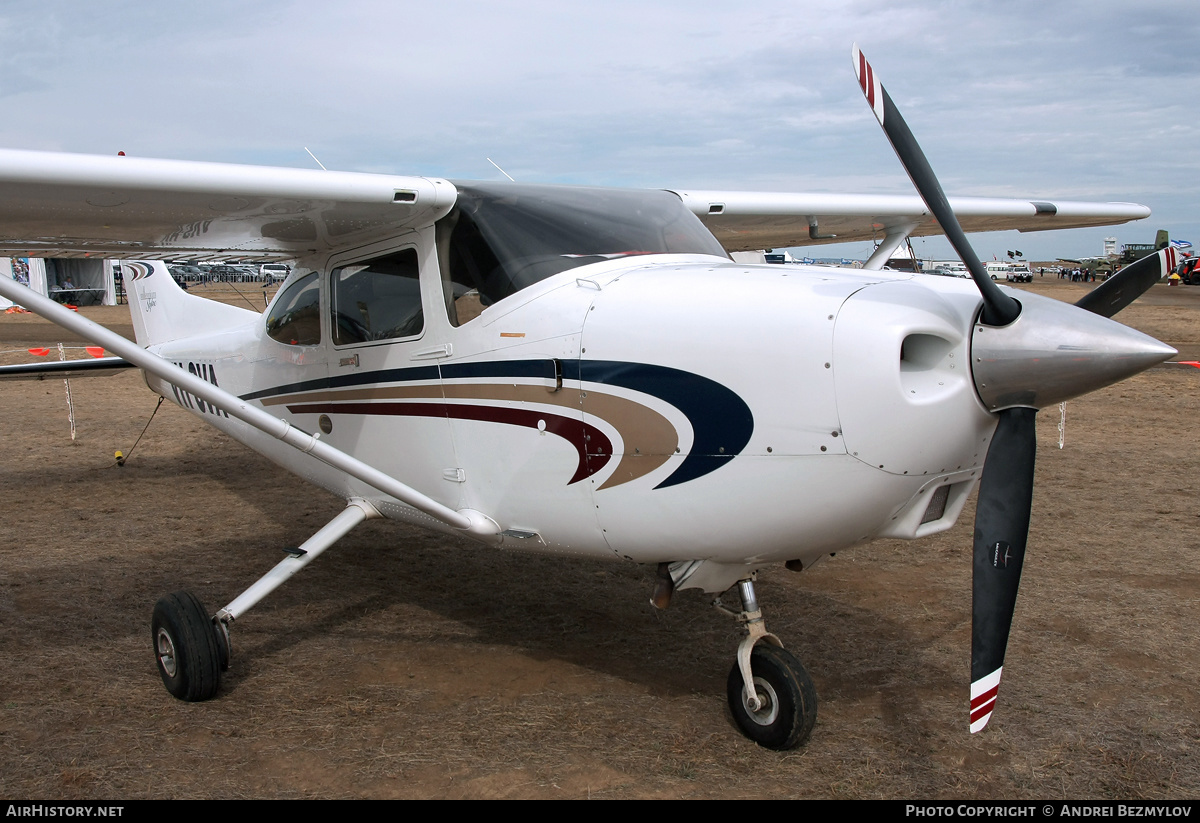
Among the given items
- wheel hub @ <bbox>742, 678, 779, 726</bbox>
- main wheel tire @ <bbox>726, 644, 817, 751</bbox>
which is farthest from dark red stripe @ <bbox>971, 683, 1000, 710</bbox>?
wheel hub @ <bbox>742, 678, 779, 726</bbox>

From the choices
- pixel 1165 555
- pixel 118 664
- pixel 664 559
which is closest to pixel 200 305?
pixel 118 664

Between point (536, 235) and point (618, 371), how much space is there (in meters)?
1.01

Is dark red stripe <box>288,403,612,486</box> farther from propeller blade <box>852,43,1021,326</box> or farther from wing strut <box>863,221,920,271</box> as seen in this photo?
wing strut <box>863,221,920,271</box>

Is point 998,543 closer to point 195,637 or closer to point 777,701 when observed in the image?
point 777,701

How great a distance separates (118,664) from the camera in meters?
4.99

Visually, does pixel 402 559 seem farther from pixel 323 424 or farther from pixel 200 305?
pixel 200 305

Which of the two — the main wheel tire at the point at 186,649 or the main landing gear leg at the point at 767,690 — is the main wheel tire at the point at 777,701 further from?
the main wheel tire at the point at 186,649

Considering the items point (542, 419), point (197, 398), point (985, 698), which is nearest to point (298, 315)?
point (197, 398)

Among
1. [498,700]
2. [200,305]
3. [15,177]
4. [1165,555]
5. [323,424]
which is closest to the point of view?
[15,177]

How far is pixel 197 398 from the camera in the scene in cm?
670

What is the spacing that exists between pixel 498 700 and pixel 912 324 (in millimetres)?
2706

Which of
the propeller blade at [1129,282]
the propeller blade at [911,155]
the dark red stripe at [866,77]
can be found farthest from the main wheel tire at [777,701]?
the dark red stripe at [866,77]

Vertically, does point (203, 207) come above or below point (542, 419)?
above

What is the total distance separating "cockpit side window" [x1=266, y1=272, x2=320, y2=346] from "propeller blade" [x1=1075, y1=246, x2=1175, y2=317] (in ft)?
13.4
